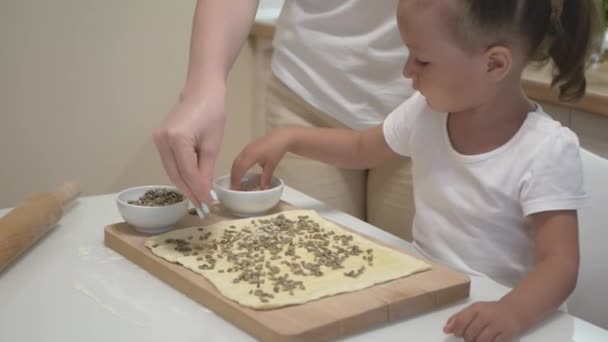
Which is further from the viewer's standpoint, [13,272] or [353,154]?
[353,154]

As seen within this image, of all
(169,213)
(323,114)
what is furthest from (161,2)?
(169,213)

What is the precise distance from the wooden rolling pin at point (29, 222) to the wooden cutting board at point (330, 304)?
0.57 ft

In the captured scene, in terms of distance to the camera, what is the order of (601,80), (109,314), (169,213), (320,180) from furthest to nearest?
(601,80) → (320,180) → (169,213) → (109,314)

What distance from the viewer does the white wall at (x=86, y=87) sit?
2330 mm

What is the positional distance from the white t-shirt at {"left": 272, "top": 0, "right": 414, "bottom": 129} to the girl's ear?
47 cm

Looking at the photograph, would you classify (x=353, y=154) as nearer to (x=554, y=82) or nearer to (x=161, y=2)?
(x=554, y=82)

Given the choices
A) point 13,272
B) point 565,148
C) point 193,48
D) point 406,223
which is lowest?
point 406,223

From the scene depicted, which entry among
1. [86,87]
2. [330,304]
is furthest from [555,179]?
[86,87]

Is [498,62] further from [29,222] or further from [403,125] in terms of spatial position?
[29,222]

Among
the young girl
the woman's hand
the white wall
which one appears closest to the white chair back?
the young girl

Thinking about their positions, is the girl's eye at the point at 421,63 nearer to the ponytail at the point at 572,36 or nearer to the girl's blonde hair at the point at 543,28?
the girl's blonde hair at the point at 543,28

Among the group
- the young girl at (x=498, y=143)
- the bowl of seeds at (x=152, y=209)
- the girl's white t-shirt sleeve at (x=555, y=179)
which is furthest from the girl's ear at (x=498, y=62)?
the bowl of seeds at (x=152, y=209)

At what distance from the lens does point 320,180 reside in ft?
5.34

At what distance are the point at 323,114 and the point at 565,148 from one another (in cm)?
61
